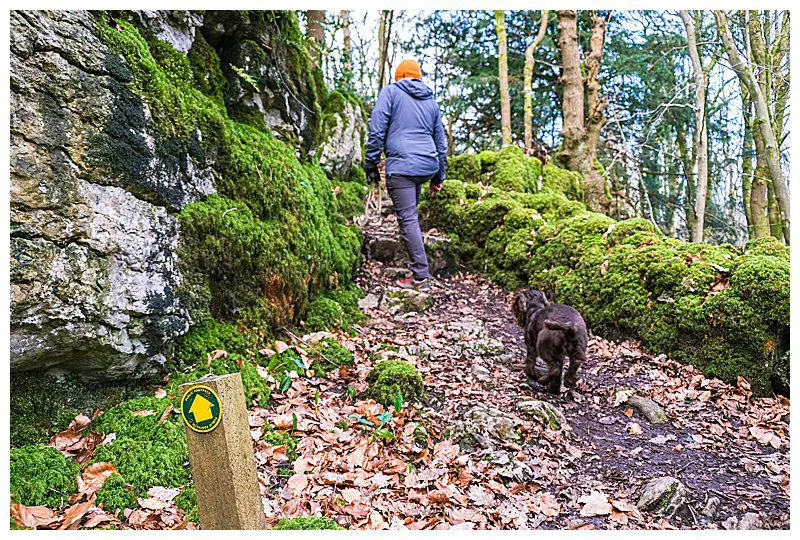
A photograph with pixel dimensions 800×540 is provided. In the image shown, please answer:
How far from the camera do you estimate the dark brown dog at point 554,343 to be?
15.2 ft

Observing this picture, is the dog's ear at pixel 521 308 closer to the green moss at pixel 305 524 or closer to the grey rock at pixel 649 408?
the grey rock at pixel 649 408

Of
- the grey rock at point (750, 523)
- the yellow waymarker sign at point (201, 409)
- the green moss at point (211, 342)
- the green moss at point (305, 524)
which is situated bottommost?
the grey rock at point (750, 523)

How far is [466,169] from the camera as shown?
36.1ft

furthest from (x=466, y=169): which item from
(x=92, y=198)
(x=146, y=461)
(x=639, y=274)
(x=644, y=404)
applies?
(x=146, y=461)

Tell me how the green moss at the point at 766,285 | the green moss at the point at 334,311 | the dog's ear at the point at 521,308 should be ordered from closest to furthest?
the green moss at the point at 766,285 < the dog's ear at the point at 521,308 < the green moss at the point at 334,311

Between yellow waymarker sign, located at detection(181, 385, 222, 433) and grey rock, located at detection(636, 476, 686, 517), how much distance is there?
2893mm

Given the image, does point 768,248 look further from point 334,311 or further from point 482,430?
point 334,311

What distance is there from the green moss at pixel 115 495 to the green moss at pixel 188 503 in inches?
9.8

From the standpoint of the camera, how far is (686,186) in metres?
15.8

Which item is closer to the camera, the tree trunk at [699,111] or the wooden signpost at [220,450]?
the wooden signpost at [220,450]

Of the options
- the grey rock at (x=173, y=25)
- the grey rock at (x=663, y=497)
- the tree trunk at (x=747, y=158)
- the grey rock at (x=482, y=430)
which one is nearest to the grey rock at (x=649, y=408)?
the grey rock at (x=663, y=497)

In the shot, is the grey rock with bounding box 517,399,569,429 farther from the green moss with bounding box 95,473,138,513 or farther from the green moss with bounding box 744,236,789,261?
the green moss with bounding box 744,236,789,261

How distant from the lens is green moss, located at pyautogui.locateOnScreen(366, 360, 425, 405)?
4.37m

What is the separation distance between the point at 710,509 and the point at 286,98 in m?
6.38
